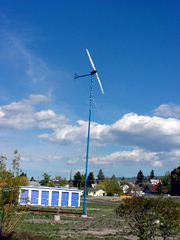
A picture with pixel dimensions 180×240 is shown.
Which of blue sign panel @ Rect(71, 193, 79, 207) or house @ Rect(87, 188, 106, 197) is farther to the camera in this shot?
house @ Rect(87, 188, 106, 197)

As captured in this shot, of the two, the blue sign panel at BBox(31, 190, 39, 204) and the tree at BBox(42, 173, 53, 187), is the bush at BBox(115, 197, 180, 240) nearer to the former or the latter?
the blue sign panel at BBox(31, 190, 39, 204)

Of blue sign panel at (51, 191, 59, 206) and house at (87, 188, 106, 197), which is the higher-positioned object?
blue sign panel at (51, 191, 59, 206)

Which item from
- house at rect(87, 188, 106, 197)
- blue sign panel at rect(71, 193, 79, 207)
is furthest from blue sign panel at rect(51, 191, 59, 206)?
house at rect(87, 188, 106, 197)

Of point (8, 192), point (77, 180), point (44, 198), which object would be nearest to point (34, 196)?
point (44, 198)

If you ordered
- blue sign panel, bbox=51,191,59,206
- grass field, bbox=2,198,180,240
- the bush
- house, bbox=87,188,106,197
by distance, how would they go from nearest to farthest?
the bush < grass field, bbox=2,198,180,240 < blue sign panel, bbox=51,191,59,206 < house, bbox=87,188,106,197

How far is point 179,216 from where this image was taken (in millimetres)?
10836

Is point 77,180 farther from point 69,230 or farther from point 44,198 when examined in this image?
point 69,230

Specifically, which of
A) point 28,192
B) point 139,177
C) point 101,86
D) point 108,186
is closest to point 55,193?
point 28,192

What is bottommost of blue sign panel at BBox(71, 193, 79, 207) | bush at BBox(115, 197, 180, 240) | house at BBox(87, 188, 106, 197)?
house at BBox(87, 188, 106, 197)

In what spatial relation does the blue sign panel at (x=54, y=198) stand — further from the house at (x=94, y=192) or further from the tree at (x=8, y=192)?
the house at (x=94, y=192)

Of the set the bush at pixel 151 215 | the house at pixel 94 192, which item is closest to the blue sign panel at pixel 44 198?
the bush at pixel 151 215

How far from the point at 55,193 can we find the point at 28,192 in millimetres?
4154

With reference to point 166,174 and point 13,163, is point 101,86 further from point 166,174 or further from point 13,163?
point 166,174

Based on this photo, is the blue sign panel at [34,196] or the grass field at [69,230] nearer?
the grass field at [69,230]
